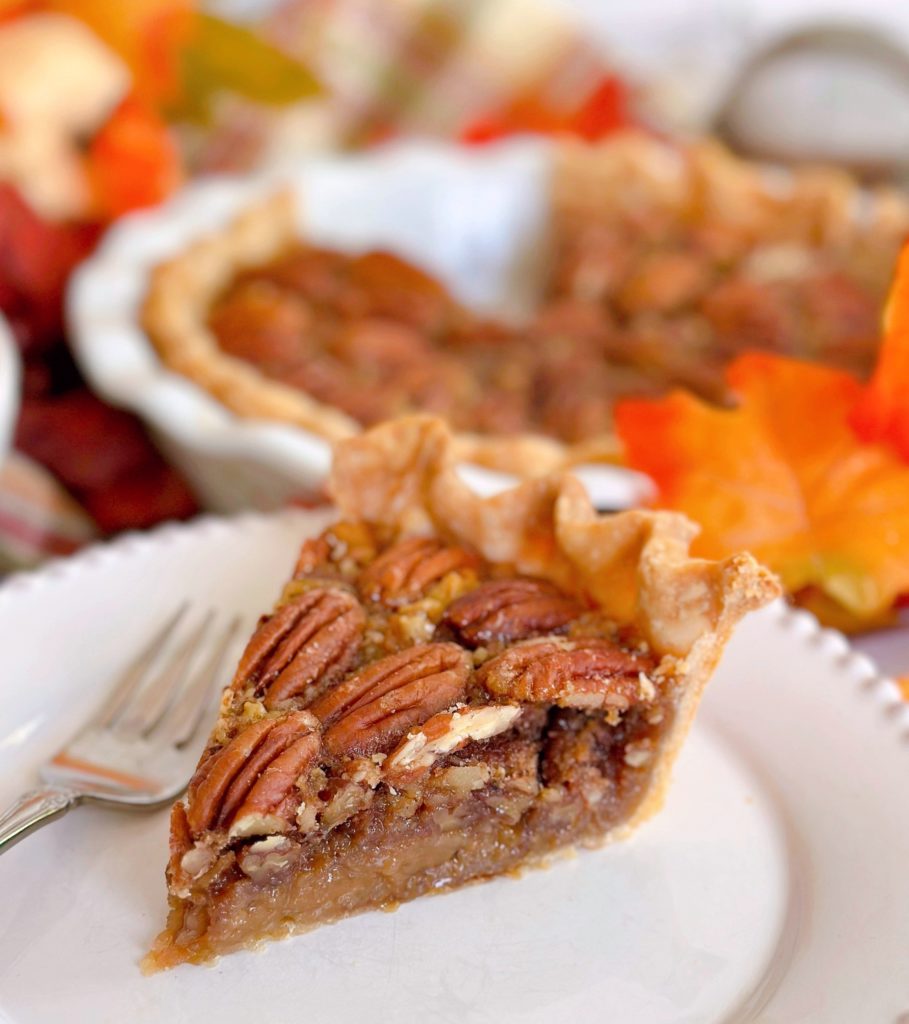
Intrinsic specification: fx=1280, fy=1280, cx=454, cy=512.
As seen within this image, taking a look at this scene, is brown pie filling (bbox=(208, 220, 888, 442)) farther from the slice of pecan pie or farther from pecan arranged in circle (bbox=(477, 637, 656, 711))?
pecan arranged in circle (bbox=(477, 637, 656, 711))

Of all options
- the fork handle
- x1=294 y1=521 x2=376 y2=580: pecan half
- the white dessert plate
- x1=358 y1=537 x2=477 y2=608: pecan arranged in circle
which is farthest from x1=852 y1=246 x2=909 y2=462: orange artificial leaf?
the fork handle

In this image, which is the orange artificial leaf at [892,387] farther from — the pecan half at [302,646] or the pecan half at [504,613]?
the pecan half at [302,646]

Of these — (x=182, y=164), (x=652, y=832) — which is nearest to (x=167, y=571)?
(x=652, y=832)

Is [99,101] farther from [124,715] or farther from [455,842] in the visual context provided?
[455,842]

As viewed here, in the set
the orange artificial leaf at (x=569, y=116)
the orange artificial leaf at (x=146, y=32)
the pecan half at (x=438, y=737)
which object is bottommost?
the orange artificial leaf at (x=569, y=116)

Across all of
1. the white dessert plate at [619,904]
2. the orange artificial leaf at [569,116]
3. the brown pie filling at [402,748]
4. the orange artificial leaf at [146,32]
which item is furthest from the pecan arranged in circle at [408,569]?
the orange artificial leaf at [569,116]

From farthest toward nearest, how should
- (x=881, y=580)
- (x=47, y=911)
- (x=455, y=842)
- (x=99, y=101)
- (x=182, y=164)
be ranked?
(x=182, y=164), (x=99, y=101), (x=881, y=580), (x=455, y=842), (x=47, y=911)
